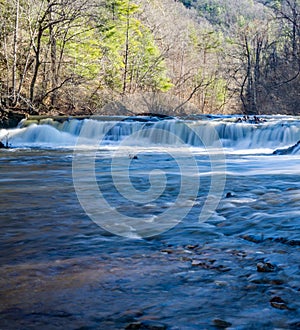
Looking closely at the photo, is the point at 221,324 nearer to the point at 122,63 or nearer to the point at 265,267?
the point at 265,267

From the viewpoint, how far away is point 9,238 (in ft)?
10.8

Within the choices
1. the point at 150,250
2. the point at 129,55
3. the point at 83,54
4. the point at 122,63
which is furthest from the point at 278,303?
the point at 129,55

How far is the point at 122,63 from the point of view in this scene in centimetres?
2783

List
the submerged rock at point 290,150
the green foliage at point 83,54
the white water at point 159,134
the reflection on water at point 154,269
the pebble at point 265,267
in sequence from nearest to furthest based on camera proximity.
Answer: the reflection on water at point 154,269, the pebble at point 265,267, the submerged rock at point 290,150, the white water at point 159,134, the green foliage at point 83,54

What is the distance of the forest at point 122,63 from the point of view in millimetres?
19953

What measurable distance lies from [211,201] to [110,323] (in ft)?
9.87

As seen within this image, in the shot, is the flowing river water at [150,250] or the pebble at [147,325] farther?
the flowing river water at [150,250]

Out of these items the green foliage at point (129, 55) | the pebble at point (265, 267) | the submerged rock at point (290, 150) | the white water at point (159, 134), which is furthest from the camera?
the green foliage at point (129, 55)

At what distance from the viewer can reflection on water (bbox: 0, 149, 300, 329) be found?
2010mm

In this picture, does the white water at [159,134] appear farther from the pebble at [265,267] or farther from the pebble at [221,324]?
the pebble at [221,324]

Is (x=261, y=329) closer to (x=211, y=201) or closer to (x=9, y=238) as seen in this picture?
(x=9, y=238)

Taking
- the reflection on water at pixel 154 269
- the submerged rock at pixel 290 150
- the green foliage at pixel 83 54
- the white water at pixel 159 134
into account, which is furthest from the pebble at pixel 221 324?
the green foliage at pixel 83 54

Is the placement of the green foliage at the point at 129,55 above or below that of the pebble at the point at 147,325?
above

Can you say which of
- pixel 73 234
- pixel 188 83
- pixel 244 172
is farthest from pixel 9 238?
→ pixel 188 83
